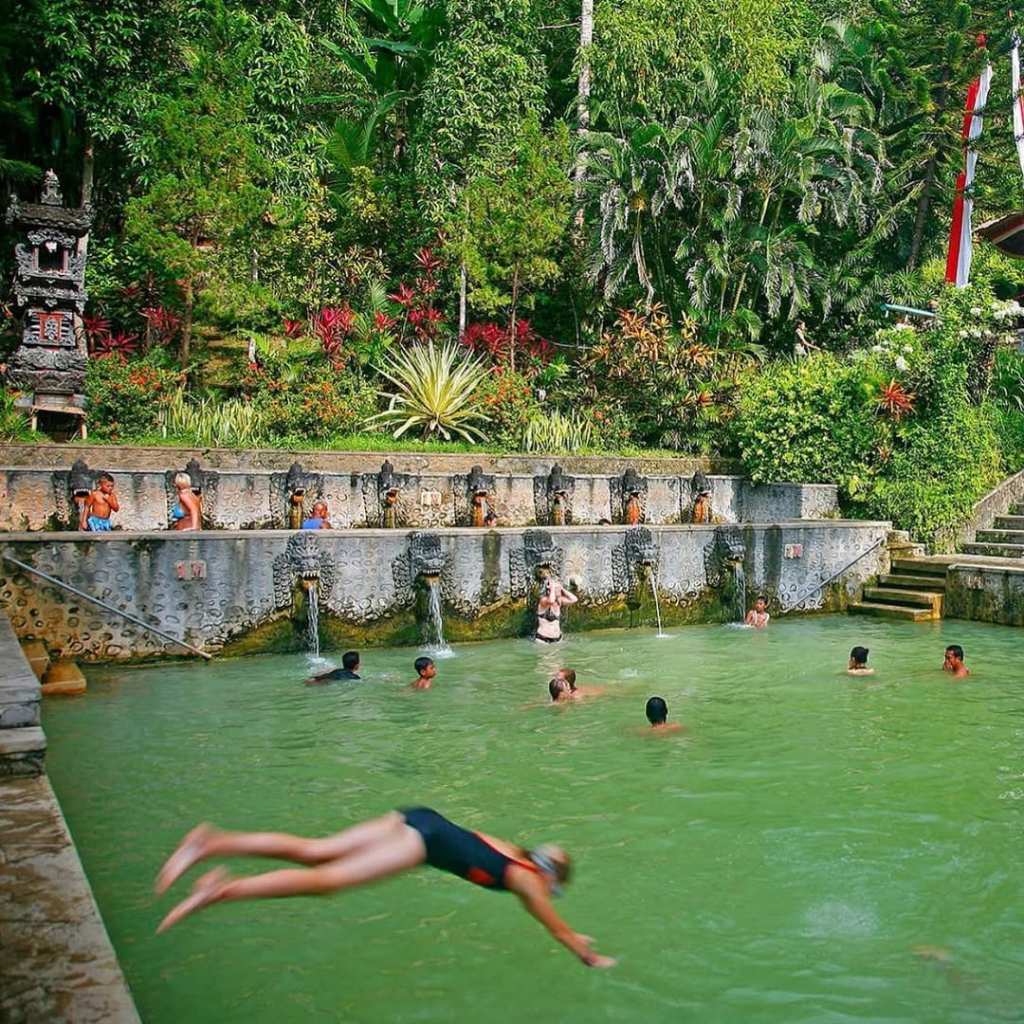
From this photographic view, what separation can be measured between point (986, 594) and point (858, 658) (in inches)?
195

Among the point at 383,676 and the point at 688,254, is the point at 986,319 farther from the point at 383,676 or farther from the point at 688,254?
the point at 383,676

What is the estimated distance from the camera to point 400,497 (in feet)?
51.4

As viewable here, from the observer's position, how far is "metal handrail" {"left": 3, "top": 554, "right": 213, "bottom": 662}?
10.5 m

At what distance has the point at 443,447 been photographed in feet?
60.3

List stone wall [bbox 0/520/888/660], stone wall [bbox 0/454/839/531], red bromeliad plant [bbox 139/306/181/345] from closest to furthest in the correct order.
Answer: stone wall [bbox 0/520/888/660] < stone wall [bbox 0/454/839/531] < red bromeliad plant [bbox 139/306/181/345]

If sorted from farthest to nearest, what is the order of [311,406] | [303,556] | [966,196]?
[966,196], [311,406], [303,556]

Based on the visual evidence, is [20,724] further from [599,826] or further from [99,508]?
[99,508]

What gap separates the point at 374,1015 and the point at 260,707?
545 centimetres

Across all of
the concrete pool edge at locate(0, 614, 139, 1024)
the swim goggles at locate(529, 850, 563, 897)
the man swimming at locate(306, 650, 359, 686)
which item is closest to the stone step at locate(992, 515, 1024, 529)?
the man swimming at locate(306, 650, 359, 686)

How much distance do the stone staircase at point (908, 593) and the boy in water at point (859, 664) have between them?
4455mm

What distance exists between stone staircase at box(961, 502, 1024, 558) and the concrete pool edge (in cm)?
1506

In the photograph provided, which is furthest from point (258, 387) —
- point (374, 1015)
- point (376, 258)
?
point (374, 1015)

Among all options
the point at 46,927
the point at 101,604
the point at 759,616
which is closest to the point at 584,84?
the point at 759,616

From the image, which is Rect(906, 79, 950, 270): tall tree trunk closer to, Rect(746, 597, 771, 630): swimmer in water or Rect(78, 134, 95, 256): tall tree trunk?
Rect(746, 597, 771, 630): swimmer in water
